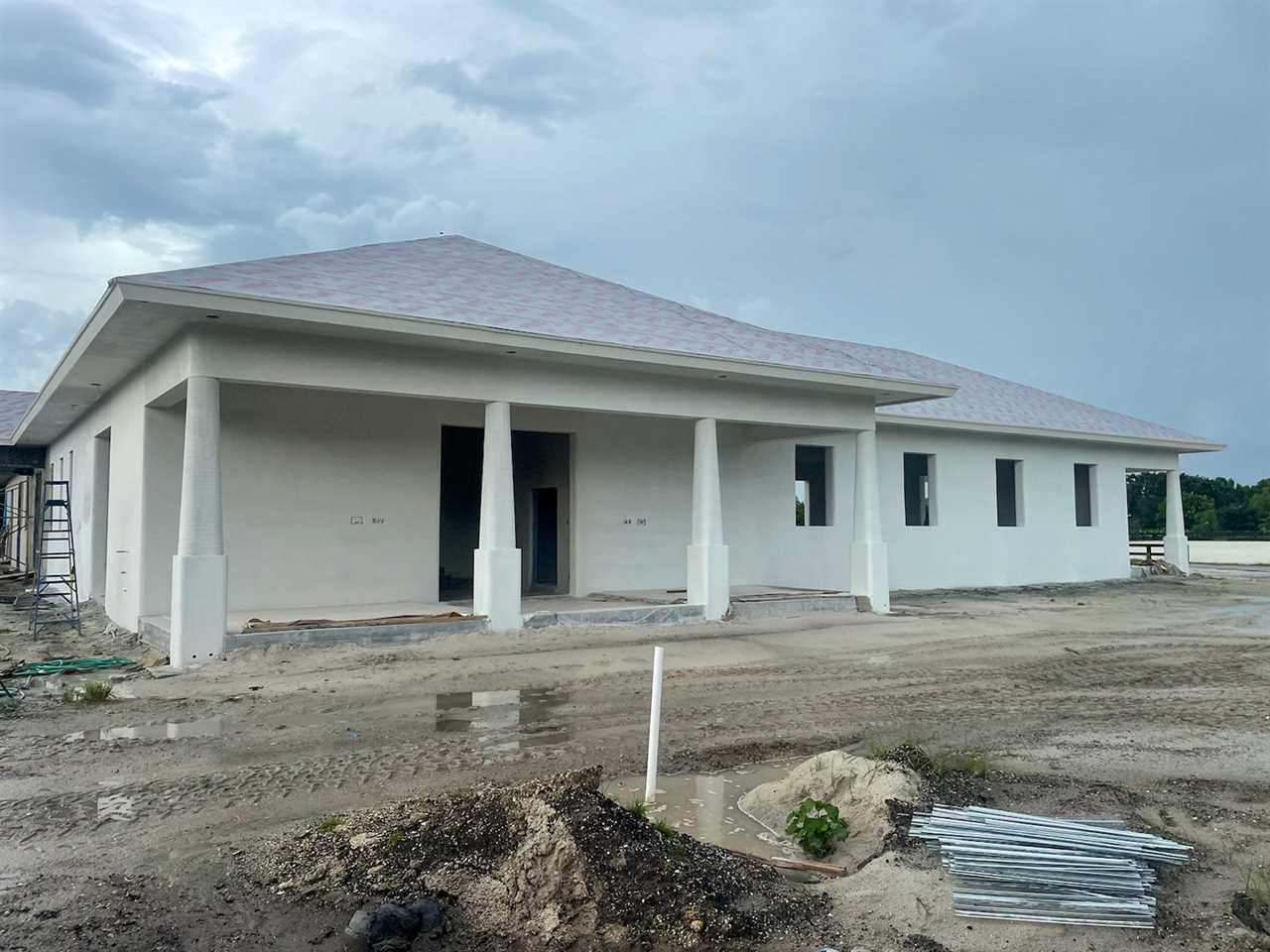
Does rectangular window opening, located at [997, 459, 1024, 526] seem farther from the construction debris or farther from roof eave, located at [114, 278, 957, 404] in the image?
the construction debris

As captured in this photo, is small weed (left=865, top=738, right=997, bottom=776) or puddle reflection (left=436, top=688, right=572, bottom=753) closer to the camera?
small weed (left=865, top=738, right=997, bottom=776)

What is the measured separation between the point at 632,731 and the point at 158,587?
881 centimetres

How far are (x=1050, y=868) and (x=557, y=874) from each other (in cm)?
235

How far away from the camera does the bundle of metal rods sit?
13.4ft

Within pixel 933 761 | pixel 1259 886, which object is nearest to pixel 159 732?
pixel 933 761

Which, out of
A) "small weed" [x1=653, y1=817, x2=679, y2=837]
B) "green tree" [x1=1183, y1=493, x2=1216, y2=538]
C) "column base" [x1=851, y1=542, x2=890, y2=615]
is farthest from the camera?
"green tree" [x1=1183, y1=493, x2=1216, y2=538]

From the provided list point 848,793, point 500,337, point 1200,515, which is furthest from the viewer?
point 1200,515

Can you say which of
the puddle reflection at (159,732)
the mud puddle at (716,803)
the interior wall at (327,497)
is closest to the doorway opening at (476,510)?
the interior wall at (327,497)

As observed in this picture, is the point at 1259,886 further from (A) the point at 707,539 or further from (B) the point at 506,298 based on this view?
(B) the point at 506,298

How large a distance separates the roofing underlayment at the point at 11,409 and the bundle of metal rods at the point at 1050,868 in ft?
89.9

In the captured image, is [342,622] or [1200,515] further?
[1200,515]

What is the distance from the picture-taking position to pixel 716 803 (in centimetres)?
589

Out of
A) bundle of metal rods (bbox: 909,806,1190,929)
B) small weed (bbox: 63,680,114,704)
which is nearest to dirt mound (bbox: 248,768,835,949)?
bundle of metal rods (bbox: 909,806,1190,929)

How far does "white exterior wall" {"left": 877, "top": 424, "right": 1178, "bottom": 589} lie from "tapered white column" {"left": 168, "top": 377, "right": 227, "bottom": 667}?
1430cm
